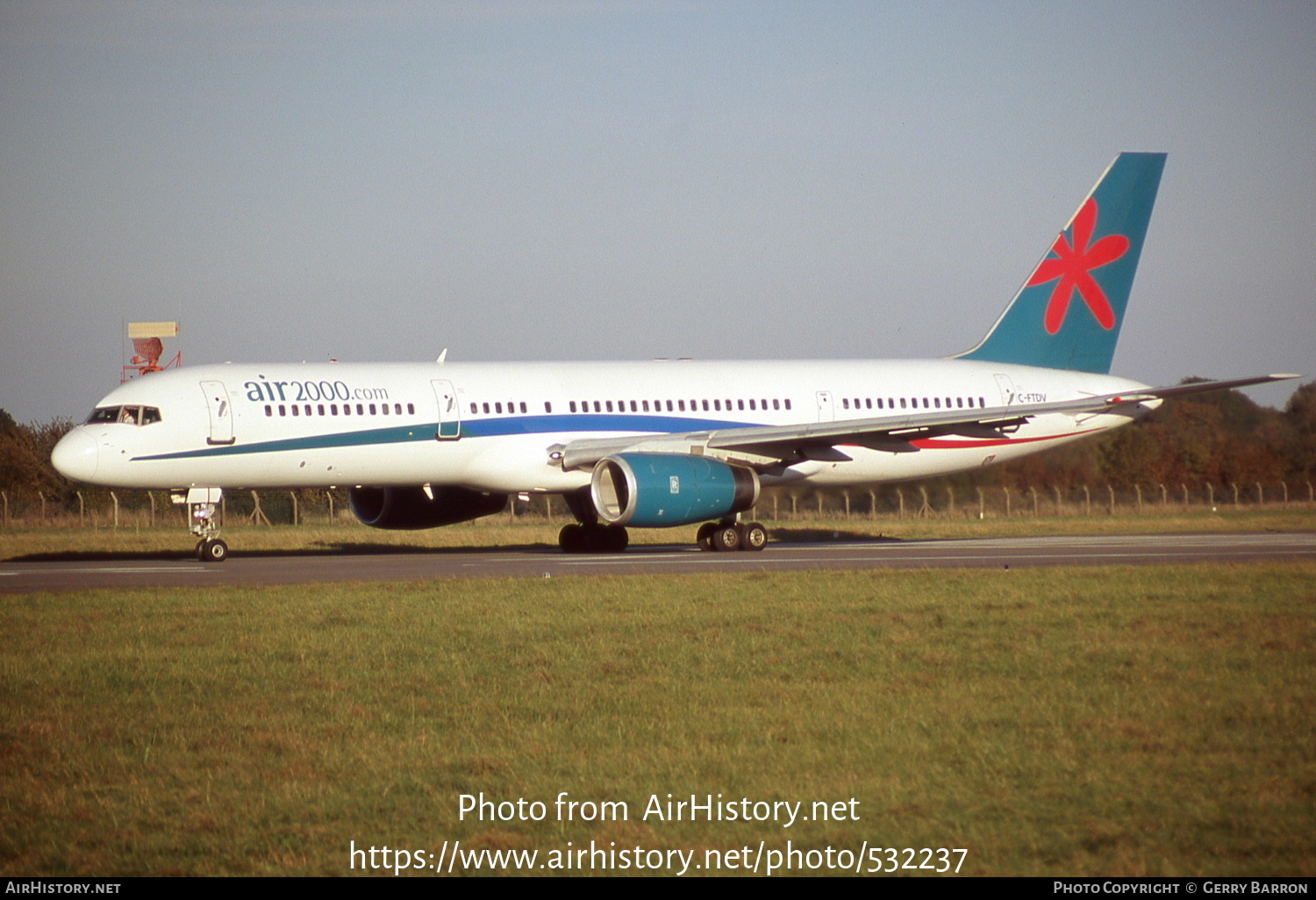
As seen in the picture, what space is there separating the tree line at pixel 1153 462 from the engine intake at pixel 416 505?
15.2 m

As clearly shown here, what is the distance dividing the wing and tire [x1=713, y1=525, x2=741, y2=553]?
1.37 metres

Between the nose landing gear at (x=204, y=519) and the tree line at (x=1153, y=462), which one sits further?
the tree line at (x=1153, y=462)

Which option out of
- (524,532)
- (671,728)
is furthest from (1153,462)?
(671,728)

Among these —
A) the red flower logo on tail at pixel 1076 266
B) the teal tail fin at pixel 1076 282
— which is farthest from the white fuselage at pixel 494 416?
the red flower logo on tail at pixel 1076 266

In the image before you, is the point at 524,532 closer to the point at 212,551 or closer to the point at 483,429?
the point at 483,429

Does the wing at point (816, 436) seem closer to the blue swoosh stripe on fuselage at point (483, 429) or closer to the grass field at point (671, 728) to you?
the blue swoosh stripe on fuselage at point (483, 429)

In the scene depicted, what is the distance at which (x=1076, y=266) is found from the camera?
1214 inches

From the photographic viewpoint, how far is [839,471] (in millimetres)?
27766

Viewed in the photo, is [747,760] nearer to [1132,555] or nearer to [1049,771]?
[1049,771]

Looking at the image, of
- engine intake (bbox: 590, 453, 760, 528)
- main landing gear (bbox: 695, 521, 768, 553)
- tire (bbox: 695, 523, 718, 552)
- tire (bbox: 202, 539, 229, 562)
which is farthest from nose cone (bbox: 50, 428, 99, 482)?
main landing gear (bbox: 695, 521, 768, 553)

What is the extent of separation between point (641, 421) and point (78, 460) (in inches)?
383

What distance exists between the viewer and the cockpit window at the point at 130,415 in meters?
23.1

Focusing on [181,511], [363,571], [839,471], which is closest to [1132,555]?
[839,471]

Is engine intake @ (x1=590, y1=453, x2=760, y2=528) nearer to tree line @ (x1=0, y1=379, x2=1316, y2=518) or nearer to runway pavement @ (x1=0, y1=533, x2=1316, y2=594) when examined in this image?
runway pavement @ (x1=0, y1=533, x2=1316, y2=594)
